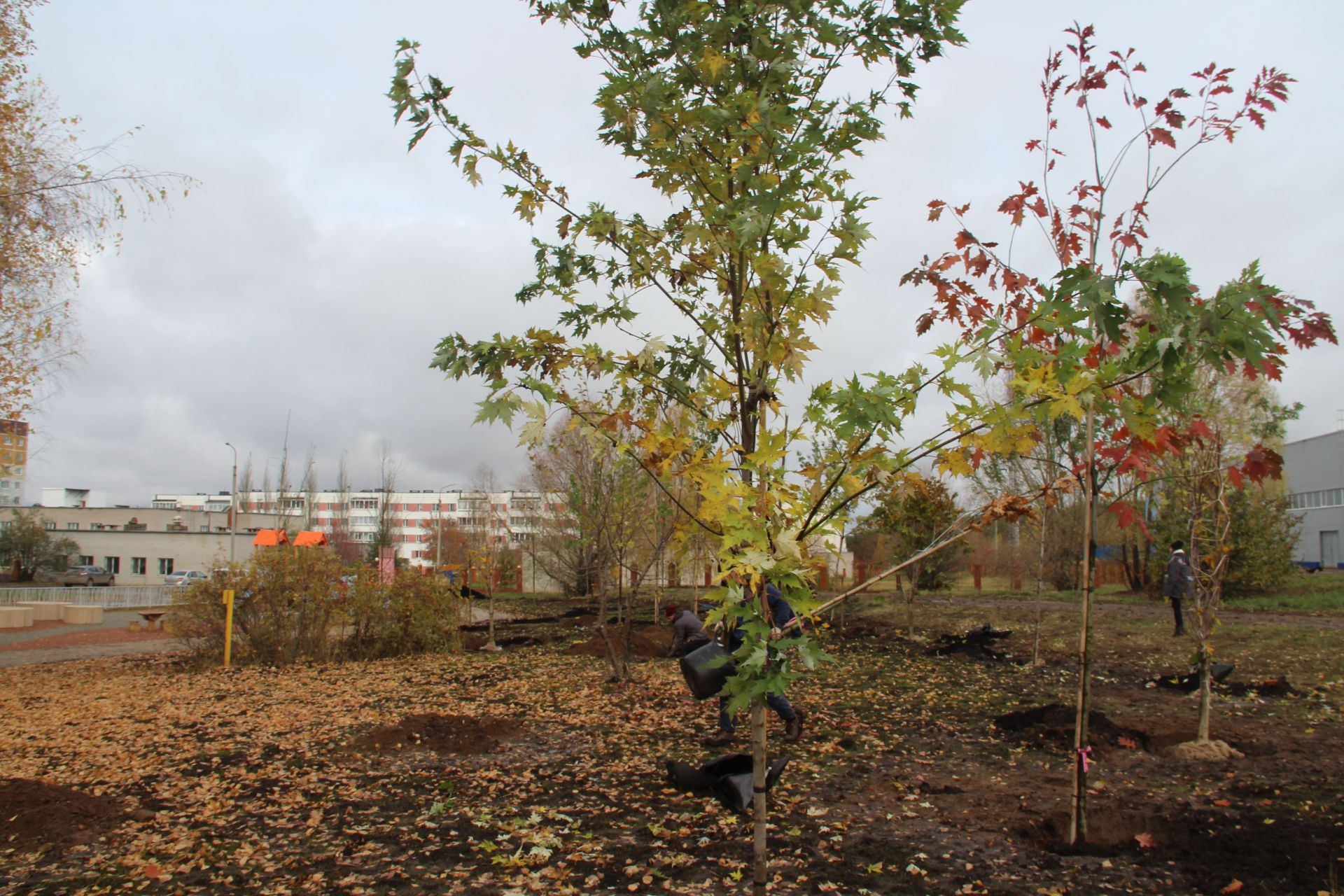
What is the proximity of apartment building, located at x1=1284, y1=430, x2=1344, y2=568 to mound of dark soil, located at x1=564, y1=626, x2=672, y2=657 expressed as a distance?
38.0m

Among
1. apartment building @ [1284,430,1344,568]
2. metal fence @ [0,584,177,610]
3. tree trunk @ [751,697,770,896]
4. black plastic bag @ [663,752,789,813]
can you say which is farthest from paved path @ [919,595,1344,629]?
apartment building @ [1284,430,1344,568]

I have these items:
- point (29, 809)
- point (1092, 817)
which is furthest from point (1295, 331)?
point (29, 809)

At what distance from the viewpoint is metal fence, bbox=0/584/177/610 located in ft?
89.2

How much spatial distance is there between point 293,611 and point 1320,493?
1912 inches

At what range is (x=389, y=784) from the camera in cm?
546

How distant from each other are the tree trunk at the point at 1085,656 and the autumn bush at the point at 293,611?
10.6 meters

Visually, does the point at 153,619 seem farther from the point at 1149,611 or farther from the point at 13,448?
the point at 1149,611

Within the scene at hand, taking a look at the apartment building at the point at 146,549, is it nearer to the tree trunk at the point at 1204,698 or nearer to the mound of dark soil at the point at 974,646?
the mound of dark soil at the point at 974,646

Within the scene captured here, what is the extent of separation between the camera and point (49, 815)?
459 centimetres

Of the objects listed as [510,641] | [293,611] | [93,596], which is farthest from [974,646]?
[93,596]

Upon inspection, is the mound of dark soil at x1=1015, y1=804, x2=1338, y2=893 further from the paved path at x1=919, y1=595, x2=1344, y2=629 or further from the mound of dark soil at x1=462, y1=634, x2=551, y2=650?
the mound of dark soil at x1=462, y1=634, x2=551, y2=650

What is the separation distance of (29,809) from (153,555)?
151 feet

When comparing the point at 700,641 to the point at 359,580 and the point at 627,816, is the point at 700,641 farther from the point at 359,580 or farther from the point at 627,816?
the point at 359,580

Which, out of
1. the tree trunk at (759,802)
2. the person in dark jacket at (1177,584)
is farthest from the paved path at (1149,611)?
the tree trunk at (759,802)
